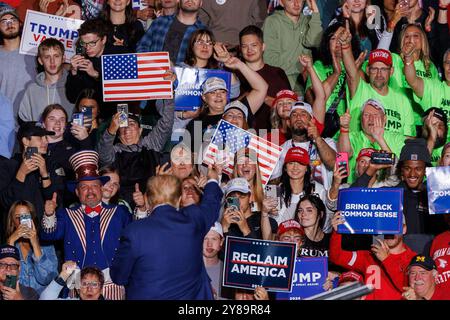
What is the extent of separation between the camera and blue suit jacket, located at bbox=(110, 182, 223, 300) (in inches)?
486

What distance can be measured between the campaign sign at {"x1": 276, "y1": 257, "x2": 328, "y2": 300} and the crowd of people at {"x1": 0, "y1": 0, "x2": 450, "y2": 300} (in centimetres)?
11

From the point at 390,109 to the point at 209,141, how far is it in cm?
196

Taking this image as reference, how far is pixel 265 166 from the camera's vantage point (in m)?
15.4

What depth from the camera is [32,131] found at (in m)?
15.6

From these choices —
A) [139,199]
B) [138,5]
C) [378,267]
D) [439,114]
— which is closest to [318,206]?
[378,267]

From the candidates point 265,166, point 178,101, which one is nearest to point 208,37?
point 178,101

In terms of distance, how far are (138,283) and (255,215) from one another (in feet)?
8.86

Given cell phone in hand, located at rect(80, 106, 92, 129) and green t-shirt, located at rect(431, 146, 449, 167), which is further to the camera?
green t-shirt, located at rect(431, 146, 449, 167)

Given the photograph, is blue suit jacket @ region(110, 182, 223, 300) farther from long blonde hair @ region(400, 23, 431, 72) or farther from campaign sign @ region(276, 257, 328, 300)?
long blonde hair @ region(400, 23, 431, 72)

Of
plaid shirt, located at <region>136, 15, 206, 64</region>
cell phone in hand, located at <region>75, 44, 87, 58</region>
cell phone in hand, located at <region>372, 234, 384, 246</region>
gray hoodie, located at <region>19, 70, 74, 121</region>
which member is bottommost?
cell phone in hand, located at <region>372, 234, 384, 246</region>

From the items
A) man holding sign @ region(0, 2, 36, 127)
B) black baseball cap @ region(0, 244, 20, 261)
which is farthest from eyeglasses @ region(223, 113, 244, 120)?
black baseball cap @ region(0, 244, 20, 261)

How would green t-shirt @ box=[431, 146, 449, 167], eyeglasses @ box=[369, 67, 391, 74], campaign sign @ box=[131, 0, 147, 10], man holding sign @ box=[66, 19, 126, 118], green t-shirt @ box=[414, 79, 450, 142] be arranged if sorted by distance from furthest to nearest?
campaign sign @ box=[131, 0, 147, 10]
green t-shirt @ box=[414, 79, 450, 142]
man holding sign @ box=[66, 19, 126, 118]
eyeglasses @ box=[369, 67, 391, 74]
green t-shirt @ box=[431, 146, 449, 167]

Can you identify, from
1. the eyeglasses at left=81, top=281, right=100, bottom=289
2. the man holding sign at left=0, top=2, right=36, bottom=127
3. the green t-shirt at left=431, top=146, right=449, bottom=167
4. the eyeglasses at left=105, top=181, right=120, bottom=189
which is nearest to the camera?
the eyeglasses at left=81, top=281, right=100, bottom=289
